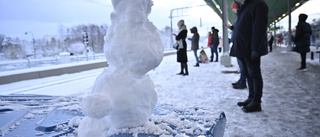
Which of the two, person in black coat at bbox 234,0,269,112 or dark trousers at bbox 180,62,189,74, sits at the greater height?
person in black coat at bbox 234,0,269,112

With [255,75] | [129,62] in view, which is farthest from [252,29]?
[129,62]

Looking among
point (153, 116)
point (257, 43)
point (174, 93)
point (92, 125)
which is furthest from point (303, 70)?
point (92, 125)

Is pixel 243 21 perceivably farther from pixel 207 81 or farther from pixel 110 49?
pixel 207 81

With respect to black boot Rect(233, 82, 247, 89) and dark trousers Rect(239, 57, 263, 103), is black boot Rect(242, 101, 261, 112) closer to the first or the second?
dark trousers Rect(239, 57, 263, 103)

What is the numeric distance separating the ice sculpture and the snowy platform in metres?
0.10

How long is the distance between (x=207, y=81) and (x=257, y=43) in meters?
2.79

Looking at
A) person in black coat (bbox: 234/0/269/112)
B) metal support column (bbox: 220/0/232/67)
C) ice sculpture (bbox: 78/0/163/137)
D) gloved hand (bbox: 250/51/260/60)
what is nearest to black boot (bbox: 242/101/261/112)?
person in black coat (bbox: 234/0/269/112)

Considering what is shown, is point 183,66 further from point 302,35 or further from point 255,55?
point 255,55

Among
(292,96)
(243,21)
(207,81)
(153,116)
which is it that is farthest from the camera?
(207,81)

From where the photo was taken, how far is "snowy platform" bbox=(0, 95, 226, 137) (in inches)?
44.8

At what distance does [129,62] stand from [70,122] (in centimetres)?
47

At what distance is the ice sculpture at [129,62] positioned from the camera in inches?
43.6

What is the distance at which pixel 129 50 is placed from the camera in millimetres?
1122

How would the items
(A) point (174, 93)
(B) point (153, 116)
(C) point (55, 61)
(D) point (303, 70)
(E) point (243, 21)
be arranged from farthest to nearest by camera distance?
(C) point (55, 61) < (D) point (303, 70) < (A) point (174, 93) < (E) point (243, 21) < (B) point (153, 116)
